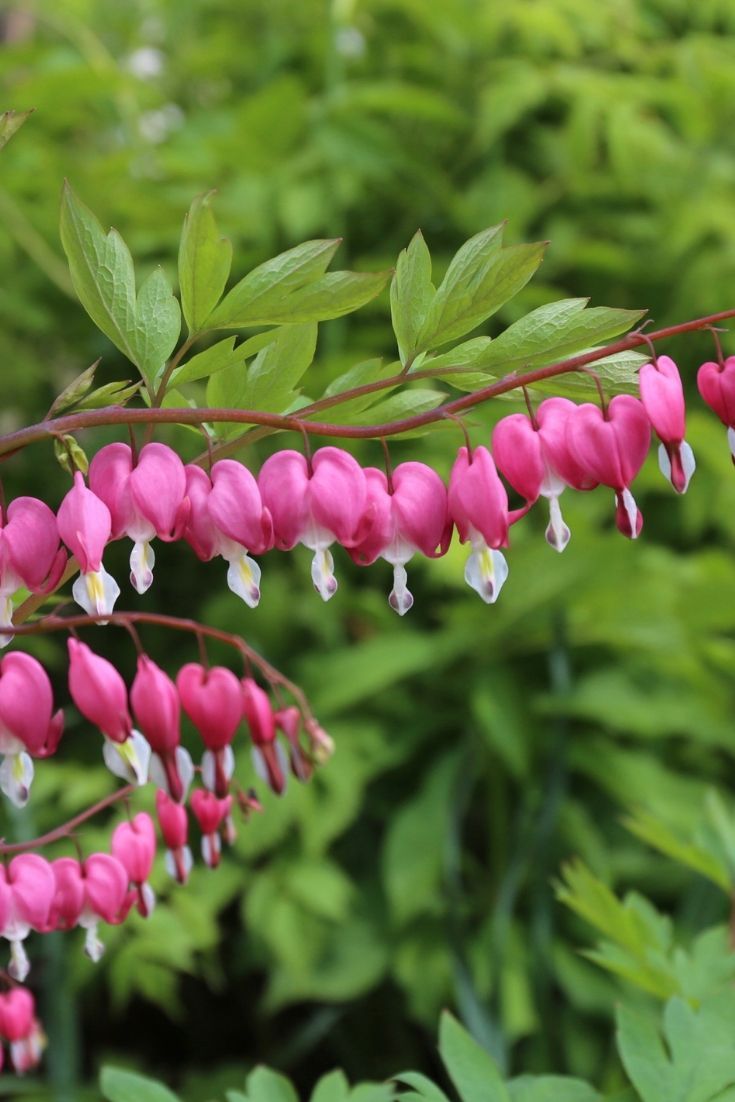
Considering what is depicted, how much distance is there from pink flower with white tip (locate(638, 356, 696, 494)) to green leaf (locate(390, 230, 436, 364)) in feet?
0.38

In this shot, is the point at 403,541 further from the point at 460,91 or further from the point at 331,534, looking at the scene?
the point at 460,91

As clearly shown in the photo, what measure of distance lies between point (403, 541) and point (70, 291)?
1.62 metres

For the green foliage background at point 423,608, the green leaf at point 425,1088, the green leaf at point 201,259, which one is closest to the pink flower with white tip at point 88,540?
the green leaf at point 201,259

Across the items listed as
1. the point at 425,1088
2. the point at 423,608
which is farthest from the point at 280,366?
the point at 423,608

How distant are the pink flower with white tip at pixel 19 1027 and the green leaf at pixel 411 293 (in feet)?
1.67

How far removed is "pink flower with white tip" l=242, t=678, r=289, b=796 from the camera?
776 millimetres

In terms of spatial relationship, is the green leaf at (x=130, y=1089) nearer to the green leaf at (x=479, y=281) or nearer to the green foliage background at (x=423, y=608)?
the green leaf at (x=479, y=281)

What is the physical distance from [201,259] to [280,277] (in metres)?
0.04

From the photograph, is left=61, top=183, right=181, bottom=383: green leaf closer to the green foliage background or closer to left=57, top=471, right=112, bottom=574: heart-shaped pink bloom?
left=57, top=471, right=112, bottom=574: heart-shaped pink bloom

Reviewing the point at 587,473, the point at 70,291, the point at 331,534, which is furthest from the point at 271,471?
the point at 70,291

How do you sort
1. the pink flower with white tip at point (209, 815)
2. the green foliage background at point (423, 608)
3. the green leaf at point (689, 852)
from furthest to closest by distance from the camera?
the green foliage background at point (423, 608) < the green leaf at point (689, 852) < the pink flower with white tip at point (209, 815)

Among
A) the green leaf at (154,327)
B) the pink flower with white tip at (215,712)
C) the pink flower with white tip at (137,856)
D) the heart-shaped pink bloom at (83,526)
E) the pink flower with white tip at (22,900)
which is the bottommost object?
the pink flower with white tip at (137,856)

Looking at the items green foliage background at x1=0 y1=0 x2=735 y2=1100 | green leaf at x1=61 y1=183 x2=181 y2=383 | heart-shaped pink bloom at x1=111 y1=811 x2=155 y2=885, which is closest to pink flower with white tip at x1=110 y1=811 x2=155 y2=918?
heart-shaped pink bloom at x1=111 y1=811 x2=155 y2=885

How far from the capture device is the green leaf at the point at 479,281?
2.01 feet
